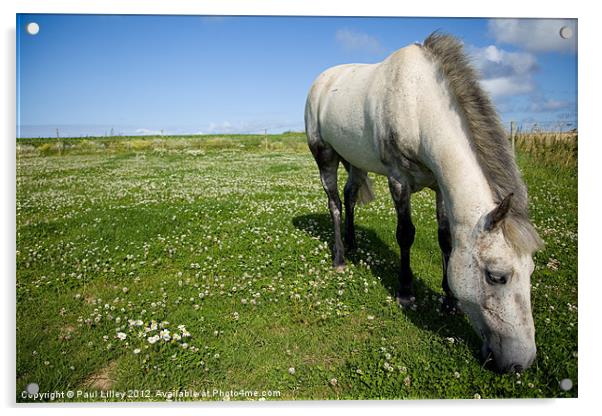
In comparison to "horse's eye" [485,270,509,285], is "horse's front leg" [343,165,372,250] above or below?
above

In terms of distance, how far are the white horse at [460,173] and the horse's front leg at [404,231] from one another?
0.01 meters

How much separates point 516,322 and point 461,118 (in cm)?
196

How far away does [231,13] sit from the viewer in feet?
16.3

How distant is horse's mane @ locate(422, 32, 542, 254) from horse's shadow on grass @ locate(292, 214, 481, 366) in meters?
1.41

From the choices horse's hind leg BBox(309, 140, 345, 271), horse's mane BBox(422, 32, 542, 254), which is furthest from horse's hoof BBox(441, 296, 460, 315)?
horse's hind leg BBox(309, 140, 345, 271)

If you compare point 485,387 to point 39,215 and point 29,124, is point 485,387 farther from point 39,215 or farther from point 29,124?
point 39,215

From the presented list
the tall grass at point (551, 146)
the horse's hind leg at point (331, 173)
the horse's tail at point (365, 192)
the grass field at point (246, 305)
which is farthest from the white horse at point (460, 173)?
the tall grass at point (551, 146)

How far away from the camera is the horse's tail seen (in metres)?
7.23

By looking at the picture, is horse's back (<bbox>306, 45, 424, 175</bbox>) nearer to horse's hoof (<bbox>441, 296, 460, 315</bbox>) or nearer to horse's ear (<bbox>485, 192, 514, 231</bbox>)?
horse's ear (<bbox>485, 192, 514, 231</bbox>)

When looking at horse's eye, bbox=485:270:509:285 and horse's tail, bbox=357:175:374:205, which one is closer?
horse's eye, bbox=485:270:509:285

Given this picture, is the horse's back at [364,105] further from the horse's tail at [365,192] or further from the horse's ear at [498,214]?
the horse's ear at [498,214]

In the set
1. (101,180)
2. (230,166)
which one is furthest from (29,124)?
(230,166)

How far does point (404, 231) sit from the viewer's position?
5.04 metres

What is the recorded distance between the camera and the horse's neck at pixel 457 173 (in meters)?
3.67
